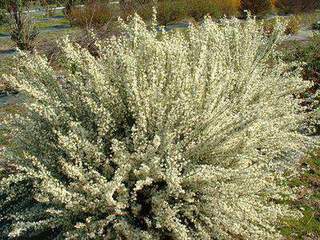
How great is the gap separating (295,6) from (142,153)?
82.0 feet

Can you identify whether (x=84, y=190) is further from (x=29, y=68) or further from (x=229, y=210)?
(x=29, y=68)

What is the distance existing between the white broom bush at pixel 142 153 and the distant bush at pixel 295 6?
73.3 ft

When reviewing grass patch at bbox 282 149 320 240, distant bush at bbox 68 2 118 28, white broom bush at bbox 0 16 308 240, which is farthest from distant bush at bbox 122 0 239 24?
white broom bush at bbox 0 16 308 240

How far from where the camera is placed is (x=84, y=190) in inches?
236

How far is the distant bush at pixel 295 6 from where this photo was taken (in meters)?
28.3

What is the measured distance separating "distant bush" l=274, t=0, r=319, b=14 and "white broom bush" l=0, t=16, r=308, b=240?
22335 mm

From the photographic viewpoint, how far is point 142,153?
6078 mm

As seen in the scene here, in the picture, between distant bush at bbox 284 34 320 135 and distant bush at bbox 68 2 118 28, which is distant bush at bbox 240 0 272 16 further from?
distant bush at bbox 284 34 320 135

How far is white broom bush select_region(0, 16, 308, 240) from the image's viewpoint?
5.91 m

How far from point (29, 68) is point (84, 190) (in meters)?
2.38

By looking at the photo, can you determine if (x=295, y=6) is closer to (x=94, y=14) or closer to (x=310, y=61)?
(x=94, y=14)

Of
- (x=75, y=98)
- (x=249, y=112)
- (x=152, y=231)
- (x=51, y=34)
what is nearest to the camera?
(x=152, y=231)

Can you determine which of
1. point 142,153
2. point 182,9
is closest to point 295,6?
point 182,9

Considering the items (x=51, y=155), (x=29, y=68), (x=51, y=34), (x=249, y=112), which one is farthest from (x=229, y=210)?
(x=51, y=34)
